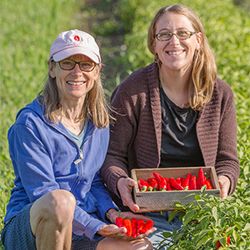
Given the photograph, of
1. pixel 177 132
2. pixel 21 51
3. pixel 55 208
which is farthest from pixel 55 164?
pixel 21 51

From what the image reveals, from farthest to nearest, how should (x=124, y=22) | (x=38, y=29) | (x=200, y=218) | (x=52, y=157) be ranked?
1. (x=124, y=22)
2. (x=38, y=29)
3. (x=52, y=157)
4. (x=200, y=218)

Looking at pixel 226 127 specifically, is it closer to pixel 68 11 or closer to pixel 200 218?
pixel 200 218

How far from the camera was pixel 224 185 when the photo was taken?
2.99 m

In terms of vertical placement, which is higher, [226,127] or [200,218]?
[226,127]

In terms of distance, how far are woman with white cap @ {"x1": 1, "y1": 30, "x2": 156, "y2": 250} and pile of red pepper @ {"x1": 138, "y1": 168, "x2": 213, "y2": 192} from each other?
0.62ft

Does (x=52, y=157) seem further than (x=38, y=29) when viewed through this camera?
No

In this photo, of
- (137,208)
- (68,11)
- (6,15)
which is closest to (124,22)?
(68,11)

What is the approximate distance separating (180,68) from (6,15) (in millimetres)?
5977

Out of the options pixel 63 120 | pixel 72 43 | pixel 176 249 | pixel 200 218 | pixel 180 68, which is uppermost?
pixel 72 43

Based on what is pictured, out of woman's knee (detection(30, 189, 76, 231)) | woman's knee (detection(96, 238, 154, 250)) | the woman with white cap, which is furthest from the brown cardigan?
woman's knee (detection(30, 189, 76, 231))

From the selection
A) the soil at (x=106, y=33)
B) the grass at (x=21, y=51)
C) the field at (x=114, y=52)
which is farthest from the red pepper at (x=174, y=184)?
the soil at (x=106, y=33)

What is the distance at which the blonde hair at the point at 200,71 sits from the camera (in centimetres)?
312

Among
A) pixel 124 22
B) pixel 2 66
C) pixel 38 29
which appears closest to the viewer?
pixel 2 66

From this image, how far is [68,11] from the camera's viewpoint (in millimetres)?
10492
